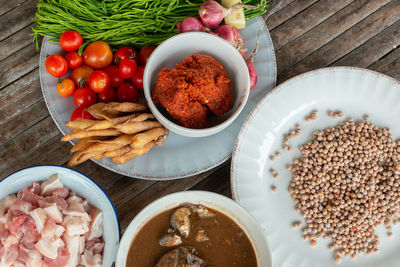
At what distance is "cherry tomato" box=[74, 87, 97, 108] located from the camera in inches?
73.2

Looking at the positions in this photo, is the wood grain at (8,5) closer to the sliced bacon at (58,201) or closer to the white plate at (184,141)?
the white plate at (184,141)

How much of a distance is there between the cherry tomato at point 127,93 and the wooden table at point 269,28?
0.44 m

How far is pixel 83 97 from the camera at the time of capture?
1859mm

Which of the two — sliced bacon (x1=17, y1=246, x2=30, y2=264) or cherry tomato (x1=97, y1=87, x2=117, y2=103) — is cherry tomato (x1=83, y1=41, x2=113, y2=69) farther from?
sliced bacon (x1=17, y1=246, x2=30, y2=264)

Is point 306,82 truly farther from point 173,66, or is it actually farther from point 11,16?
point 11,16

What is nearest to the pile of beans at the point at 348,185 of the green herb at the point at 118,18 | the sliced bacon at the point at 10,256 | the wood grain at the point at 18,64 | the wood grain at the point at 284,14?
the wood grain at the point at 284,14

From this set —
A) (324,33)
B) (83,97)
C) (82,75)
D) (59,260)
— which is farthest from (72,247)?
(324,33)

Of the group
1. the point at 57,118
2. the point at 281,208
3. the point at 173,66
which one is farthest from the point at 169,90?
the point at 281,208

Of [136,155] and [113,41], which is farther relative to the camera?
[113,41]

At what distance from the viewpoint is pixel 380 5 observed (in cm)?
219

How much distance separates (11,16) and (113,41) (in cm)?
70

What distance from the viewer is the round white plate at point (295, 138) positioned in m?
1.88

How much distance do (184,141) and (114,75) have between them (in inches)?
21.8

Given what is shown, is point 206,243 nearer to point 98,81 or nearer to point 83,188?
point 83,188
